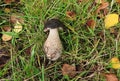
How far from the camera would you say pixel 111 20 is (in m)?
2.21

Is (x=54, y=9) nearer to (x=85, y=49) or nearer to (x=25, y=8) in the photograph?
(x=25, y=8)

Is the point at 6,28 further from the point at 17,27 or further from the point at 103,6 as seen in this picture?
the point at 103,6

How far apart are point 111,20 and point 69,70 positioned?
0.55 m

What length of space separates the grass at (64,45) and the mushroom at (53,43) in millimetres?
52

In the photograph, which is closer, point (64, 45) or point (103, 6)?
point (64, 45)

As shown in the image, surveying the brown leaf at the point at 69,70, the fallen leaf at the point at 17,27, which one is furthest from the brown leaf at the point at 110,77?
the fallen leaf at the point at 17,27

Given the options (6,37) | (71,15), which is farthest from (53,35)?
(6,37)

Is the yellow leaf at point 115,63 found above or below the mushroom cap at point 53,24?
below

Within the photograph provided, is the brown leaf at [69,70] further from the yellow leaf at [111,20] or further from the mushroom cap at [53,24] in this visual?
the yellow leaf at [111,20]

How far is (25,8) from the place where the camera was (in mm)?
2326

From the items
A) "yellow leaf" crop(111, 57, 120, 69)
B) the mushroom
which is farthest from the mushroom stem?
"yellow leaf" crop(111, 57, 120, 69)

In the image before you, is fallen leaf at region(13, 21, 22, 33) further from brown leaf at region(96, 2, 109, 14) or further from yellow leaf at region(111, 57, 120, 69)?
yellow leaf at region(111, 57, 120, 69)

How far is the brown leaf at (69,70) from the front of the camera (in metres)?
2.02

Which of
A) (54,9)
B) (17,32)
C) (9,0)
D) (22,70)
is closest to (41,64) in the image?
(22,70)
